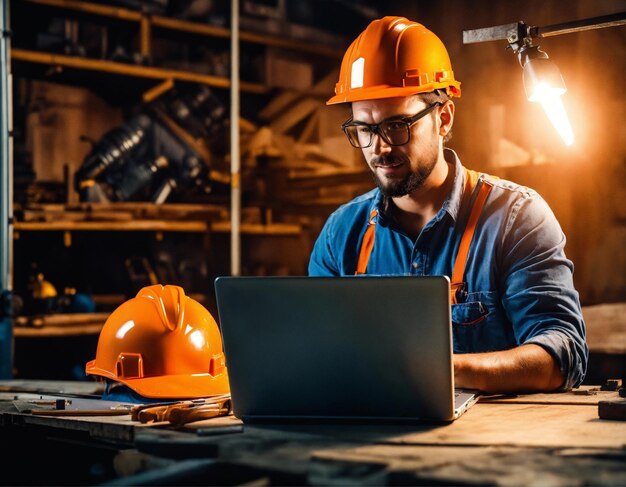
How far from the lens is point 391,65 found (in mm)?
2402

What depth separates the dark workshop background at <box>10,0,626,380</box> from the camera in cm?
435

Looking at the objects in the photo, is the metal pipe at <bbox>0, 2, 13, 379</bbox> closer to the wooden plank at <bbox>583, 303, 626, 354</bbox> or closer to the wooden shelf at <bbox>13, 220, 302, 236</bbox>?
the wooden shelf at <bbox>13, 220, 302, 236</bbox>

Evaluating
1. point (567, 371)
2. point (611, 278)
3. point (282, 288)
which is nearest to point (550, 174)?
point (611, 278)

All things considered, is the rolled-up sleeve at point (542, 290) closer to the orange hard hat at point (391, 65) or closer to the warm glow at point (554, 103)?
the warm glow at point (554, 103)

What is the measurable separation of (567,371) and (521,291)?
0.87 feet

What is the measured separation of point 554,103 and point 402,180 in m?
0.55

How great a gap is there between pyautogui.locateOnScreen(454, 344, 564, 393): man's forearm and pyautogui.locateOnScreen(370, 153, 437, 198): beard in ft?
2.16

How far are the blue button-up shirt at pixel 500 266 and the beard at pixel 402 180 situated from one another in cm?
10

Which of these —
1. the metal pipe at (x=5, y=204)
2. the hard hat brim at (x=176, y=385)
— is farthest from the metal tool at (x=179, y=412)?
the metal pipe at (x=5, y=204)

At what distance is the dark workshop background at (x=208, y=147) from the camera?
4352 mm

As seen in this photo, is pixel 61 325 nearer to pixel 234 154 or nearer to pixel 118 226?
pixel 118 226

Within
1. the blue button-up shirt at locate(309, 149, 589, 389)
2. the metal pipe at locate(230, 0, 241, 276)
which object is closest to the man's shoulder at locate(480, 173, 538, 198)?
the blue button-up shirt at locate(309, 149, 589, 389)

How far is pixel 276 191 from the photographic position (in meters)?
5.30

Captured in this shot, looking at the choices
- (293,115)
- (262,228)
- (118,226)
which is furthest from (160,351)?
(293,115)
